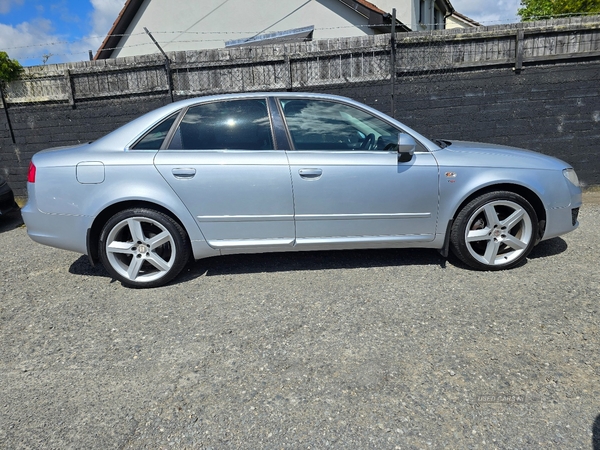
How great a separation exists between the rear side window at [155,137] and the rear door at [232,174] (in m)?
0.09

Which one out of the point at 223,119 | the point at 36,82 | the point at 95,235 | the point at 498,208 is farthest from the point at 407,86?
the point at 36,82

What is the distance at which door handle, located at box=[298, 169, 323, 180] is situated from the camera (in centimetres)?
363

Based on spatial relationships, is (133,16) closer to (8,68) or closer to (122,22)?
(122,22)

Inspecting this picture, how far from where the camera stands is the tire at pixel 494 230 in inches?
148

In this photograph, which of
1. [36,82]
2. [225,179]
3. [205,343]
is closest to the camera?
[205,343]

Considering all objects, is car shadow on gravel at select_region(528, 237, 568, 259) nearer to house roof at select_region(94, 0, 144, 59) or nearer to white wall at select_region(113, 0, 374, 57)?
white wall at select_region(113, 0, 374, 57)

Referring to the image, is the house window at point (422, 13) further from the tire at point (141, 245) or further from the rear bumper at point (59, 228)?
the rear bumper at point (59, 228)

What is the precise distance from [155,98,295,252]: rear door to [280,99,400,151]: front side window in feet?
0.75

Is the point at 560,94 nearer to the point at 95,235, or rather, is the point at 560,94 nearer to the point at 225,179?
the point at 225,179

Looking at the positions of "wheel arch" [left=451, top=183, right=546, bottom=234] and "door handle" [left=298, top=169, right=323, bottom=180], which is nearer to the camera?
"door handle" [left=298, top=169, right=323, bottom=180]

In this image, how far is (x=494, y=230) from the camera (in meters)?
3.81

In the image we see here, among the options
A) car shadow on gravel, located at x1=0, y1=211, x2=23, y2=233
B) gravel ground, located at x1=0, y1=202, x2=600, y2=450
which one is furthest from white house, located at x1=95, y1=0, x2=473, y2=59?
gravel ground, located at x1=0, y1=202, x2=600, y2=450

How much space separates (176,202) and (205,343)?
1276 mm

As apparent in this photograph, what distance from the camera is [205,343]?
9.52 ft
